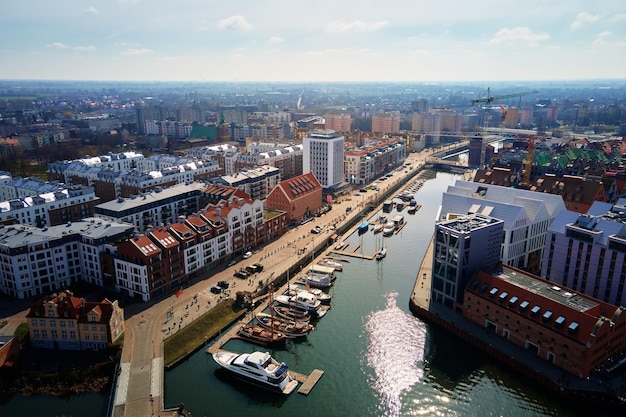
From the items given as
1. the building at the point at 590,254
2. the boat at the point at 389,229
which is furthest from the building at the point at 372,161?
the building at the point at 590,254

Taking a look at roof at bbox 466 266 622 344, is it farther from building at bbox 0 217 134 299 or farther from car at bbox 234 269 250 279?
building at bbox 0 217 134 299

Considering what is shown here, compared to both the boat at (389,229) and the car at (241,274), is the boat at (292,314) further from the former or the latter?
the boat at (389,229)

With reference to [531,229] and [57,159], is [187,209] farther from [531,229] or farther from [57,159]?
[57,159]


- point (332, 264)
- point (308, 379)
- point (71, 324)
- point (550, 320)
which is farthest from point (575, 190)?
point (71, 324)

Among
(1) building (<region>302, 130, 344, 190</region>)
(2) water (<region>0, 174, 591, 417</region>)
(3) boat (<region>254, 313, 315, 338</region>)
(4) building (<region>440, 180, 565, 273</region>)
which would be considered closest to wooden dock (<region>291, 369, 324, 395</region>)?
(2) water (<region>0, 174, 591, 417</region>)

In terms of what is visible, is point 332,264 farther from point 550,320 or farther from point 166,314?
point 550,320

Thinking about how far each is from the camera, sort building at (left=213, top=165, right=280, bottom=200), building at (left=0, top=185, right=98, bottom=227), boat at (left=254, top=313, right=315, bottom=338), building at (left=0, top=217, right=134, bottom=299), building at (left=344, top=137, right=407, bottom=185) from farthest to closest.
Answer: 1. building at (left=344, top=137, right=407, bottom=185)
2. building at (left=213, top=165, right=280, bottom=200)
3. building at (left=0, top=185, right=98, bottom=227)
4. building at (left=0, top=217, right=134, bottom=299)
5. boat at (left=254, top=313, right=315, bottom=338)
